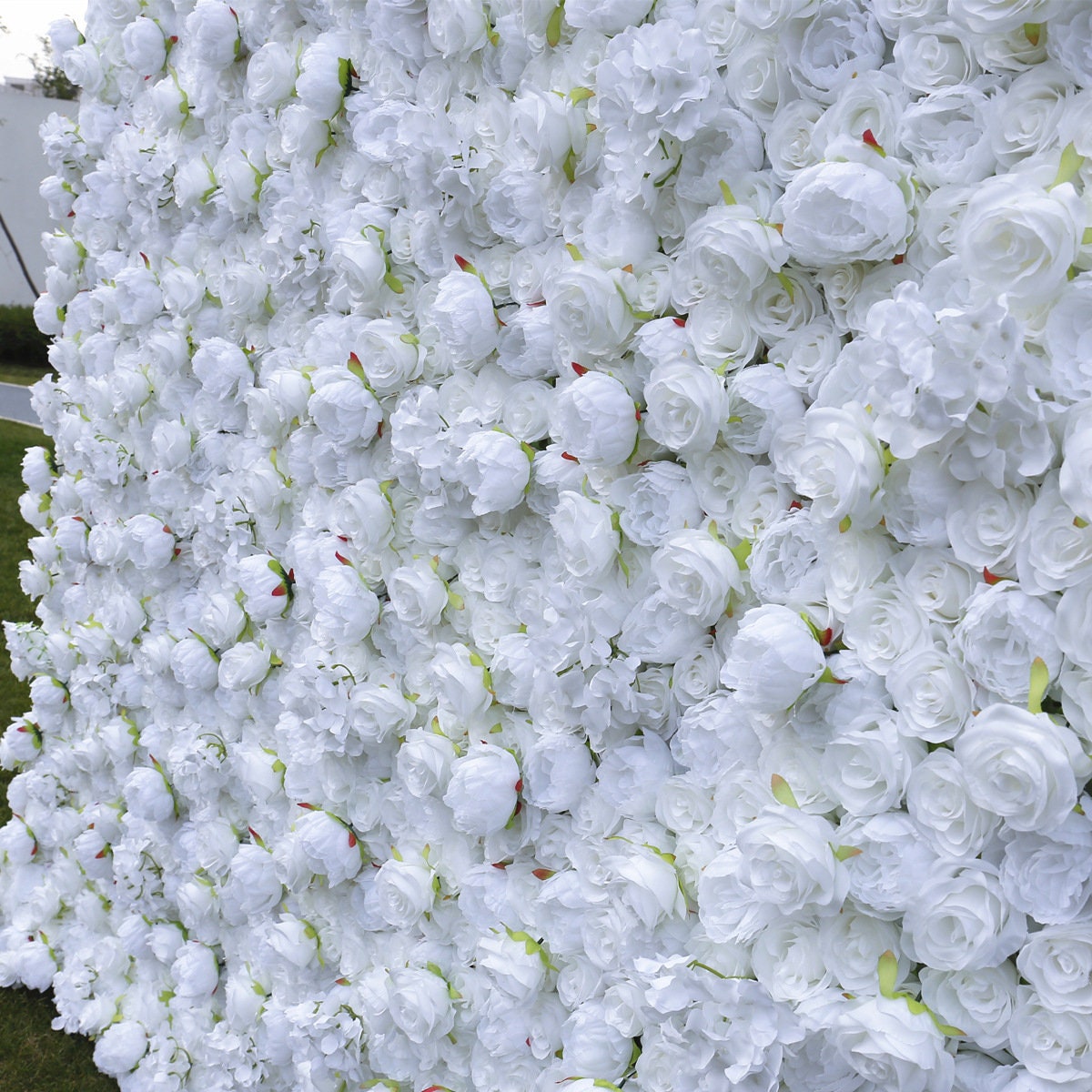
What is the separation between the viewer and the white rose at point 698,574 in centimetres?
117

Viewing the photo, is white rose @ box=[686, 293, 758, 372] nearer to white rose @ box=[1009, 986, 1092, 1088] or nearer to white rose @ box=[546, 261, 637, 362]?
white rose @ box=[546, 261, 637, 362]

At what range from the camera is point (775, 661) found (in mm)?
1060

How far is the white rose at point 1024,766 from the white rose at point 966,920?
0.08m

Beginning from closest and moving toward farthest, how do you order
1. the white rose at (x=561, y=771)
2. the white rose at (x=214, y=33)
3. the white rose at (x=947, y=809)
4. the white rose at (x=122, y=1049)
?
1. the white rose at (x=947, y=809)
2. the white rose at (x=561, y=771)
3. the white rose at (x=214, y=33)
4. the white rose at (x=122, y=1049)

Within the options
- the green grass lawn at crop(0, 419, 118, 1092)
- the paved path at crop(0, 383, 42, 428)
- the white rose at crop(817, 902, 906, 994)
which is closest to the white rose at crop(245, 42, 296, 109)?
the white rose at crop(817, 902, 906, 994)

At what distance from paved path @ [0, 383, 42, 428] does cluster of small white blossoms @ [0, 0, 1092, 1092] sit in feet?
27.1

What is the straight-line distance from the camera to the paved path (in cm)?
1027

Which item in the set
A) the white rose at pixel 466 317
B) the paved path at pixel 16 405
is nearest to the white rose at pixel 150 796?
the white rose at pixel 466 317

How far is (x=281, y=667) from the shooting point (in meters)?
2.21

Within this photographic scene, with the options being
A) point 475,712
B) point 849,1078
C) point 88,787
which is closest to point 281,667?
point 475,712

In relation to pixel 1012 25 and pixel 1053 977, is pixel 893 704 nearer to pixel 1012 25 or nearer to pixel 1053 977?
pixel 1053 977

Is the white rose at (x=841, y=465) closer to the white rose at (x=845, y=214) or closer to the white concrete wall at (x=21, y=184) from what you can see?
the white rose at (x=845, y=214)

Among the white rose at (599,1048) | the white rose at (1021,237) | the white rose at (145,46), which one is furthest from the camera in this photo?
the white rose at (145,46)

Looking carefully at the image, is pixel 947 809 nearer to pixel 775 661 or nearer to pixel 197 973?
pixel 775 661
